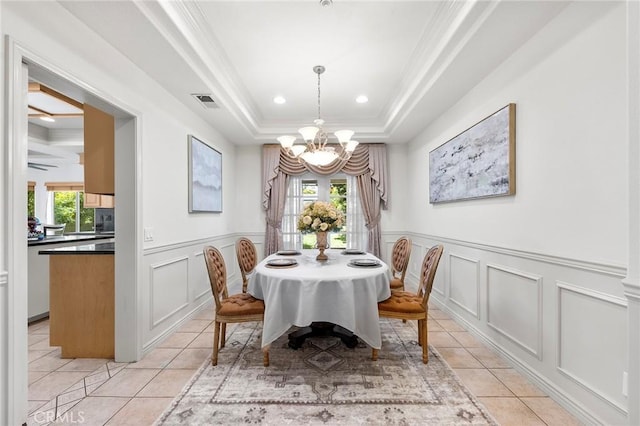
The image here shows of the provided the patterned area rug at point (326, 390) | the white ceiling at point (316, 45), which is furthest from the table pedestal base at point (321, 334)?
the white ceiling at point (316, 45)

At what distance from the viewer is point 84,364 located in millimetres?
2260

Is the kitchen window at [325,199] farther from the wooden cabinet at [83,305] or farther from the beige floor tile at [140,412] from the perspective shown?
the beige floor tile at [140,412]

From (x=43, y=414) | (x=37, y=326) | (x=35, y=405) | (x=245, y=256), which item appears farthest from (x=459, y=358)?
(x=37, y=326)

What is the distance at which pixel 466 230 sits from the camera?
2.94 meters

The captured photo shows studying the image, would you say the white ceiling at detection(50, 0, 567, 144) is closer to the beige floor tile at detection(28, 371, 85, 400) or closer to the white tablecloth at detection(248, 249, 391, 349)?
the white tablecloth at detection(248, 249, 391, 349)

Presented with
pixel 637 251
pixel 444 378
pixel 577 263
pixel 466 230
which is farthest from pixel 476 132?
pixel 444 378

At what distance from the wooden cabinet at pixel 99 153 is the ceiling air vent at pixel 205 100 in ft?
2.58

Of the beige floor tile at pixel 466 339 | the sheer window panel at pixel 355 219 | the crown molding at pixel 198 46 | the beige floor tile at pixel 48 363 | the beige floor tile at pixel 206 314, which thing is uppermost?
the crown molding at pixel 198 46

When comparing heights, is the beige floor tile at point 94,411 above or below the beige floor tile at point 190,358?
above

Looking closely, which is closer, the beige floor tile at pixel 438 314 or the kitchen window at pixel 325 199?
the beige floor tile at pixel 438 314

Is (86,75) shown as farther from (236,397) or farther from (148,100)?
→ (236,397)

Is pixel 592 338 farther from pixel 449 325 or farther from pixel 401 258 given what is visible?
pixel 401 258

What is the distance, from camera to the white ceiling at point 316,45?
5.91 ft

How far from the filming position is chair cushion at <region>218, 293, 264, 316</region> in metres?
2.22
